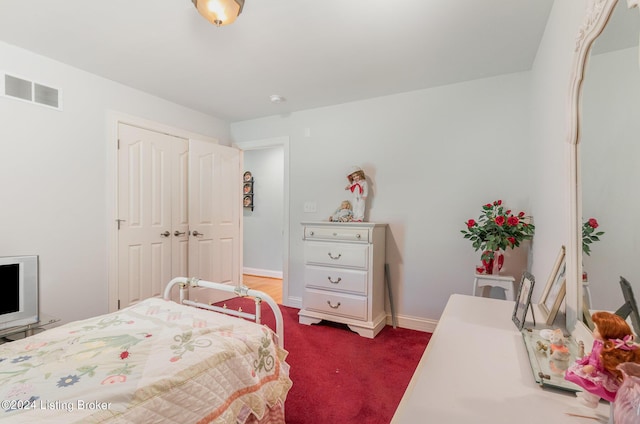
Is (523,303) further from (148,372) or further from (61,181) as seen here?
(61,181)

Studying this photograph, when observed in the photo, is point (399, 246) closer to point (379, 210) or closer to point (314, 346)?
point (379, 210)

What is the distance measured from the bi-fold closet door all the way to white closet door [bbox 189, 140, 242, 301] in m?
0.01

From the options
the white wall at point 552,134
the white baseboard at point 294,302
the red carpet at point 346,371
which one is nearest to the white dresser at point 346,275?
the red carpet at point 346,371

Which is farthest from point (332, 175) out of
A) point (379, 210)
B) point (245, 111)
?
point (245, 111)

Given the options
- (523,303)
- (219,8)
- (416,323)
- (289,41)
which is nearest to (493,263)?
(416,323)

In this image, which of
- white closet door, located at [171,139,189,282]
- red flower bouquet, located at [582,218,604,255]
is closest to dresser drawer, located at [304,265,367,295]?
white closet door, located at [171,139,189,282]

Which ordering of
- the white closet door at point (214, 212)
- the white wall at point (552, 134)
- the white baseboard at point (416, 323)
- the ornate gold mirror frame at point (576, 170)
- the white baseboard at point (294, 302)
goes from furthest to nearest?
1. the white baseboard at point (294, 302)
2. the white closet door at point (214, 212)
3. the white baseboard at point (416, 323)
4. the white wall at point (552, 134)
5. the ornate gold mirror frame at point (576, 170)

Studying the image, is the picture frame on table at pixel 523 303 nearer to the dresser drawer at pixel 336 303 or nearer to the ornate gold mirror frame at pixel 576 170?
the ornate gold mirror frame at pixel 576 170

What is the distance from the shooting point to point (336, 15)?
1.83 metres

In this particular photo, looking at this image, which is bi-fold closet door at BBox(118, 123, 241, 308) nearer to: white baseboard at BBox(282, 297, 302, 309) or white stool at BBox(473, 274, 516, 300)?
white baseboard at BBox(282, 297, 302, 309)

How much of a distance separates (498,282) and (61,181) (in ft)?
12.0

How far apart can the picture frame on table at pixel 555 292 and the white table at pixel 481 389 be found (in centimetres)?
16

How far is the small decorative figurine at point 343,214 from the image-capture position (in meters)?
3.08

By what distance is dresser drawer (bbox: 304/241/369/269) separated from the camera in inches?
108
